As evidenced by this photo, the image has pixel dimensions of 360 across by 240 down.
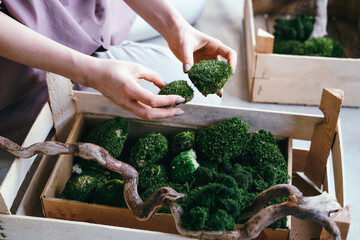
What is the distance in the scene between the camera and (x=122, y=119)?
1142 mm

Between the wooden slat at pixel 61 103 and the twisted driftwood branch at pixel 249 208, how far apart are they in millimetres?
226

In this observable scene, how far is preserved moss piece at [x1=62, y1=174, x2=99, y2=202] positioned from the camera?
101 cm

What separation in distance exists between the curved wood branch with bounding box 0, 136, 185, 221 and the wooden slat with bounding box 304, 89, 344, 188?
0.52 m

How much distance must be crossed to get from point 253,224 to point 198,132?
0.42m

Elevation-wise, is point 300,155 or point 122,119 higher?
point 122,119

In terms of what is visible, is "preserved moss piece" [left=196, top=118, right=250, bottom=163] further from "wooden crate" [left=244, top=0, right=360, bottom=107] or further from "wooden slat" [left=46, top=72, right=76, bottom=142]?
"wooden crate" [left=244, top=0, right=360, bottom=107]

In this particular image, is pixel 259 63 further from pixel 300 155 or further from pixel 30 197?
pixel 30 197

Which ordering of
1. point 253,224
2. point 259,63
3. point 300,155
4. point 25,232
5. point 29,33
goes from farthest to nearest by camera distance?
point 259,63 < point 300,155 < point 29,33 < point 25,232 < point 253,224

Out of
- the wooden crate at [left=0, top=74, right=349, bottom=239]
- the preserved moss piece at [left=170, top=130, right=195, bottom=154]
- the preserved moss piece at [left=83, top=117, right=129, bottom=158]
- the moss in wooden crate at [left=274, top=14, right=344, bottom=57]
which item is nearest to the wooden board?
the wooden crate at [left=0, top=74, right=349, bottom=239]

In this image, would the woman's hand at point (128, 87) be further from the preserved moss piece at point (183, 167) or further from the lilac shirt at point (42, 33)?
the lilac shirt at point (42, 33)

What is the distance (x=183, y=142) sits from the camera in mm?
1098

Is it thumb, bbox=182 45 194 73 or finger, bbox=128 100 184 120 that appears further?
thumb, bbox=182 45 194 73

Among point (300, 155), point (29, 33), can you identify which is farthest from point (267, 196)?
point (29, 33)

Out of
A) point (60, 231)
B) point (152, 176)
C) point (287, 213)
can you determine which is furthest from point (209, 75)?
point (60, 231)
